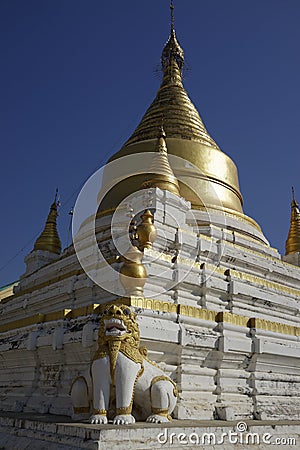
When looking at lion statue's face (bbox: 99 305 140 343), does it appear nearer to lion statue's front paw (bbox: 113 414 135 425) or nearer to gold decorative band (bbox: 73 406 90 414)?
lion statue's front paw (bbox: 113 414 135 425)

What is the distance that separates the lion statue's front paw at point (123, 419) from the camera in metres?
6.33

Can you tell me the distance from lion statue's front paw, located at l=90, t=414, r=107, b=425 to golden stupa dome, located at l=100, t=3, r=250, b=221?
11671 mm

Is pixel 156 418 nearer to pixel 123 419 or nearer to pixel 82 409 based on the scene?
pixel 123 419

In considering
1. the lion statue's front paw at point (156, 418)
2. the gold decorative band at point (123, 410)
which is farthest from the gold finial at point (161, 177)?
the gold decorative band at point (123, 410)

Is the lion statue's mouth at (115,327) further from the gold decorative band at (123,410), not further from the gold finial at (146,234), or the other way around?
the gold finial at (146,234)

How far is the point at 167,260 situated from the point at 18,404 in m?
4.88

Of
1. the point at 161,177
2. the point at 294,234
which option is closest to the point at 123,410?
the point at 161,177

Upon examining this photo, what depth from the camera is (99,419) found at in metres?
6.40

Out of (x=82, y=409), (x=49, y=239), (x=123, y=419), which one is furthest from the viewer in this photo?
(x=49, y=239)

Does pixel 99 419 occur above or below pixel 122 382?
below

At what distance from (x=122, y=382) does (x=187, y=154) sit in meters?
14.7

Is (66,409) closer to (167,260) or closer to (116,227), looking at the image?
(167,260)

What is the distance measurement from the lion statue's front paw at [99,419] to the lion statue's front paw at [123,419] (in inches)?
6.1

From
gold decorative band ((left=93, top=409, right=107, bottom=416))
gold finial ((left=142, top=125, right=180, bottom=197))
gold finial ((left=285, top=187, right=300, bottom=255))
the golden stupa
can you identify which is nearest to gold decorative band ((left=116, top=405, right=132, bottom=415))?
gold decorative band ((left=93, top=409, right=107, bottom=416))
